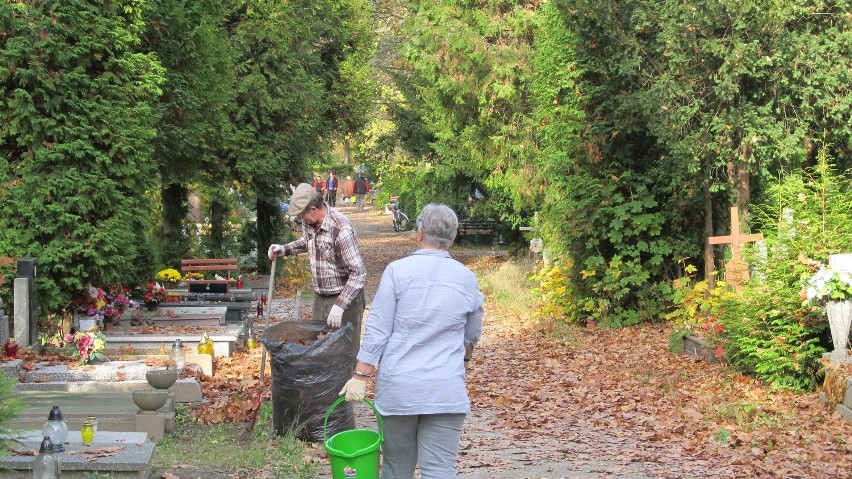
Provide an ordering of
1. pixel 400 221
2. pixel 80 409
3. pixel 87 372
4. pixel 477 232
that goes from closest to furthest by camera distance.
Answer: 1. pixel 80 409
2. pixel 87 372
3. pixel 477 232
4. pixel 400 221

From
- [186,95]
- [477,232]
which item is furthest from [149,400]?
[477,232]

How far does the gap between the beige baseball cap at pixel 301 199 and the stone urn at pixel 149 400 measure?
173 centimetres

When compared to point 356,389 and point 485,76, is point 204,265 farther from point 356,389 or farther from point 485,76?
point 356,389

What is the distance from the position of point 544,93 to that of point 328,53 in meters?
14.7

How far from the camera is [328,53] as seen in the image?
32000mm

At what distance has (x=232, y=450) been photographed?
28.2ft

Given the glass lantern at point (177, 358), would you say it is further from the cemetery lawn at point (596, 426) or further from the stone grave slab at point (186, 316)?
the stone grave slab at point (186, 316)

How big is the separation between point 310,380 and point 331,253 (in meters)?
1.01

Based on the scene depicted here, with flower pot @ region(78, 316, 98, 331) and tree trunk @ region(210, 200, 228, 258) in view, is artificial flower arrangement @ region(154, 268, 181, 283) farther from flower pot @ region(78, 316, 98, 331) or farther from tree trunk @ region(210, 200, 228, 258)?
tree trunk @ region(210, 200, 228, 258)

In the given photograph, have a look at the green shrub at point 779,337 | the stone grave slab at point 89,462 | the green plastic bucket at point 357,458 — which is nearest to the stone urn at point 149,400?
the stone grave slab at point 89,462

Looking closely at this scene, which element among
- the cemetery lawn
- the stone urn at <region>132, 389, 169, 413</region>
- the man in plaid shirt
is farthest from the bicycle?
the stone urn at <region>132, 389, 169, 413</region>

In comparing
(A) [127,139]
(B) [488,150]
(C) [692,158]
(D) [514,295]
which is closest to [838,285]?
(C) [692,158]

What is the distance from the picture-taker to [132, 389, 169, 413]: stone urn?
8750mm

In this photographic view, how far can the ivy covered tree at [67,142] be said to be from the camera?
1373 cm
